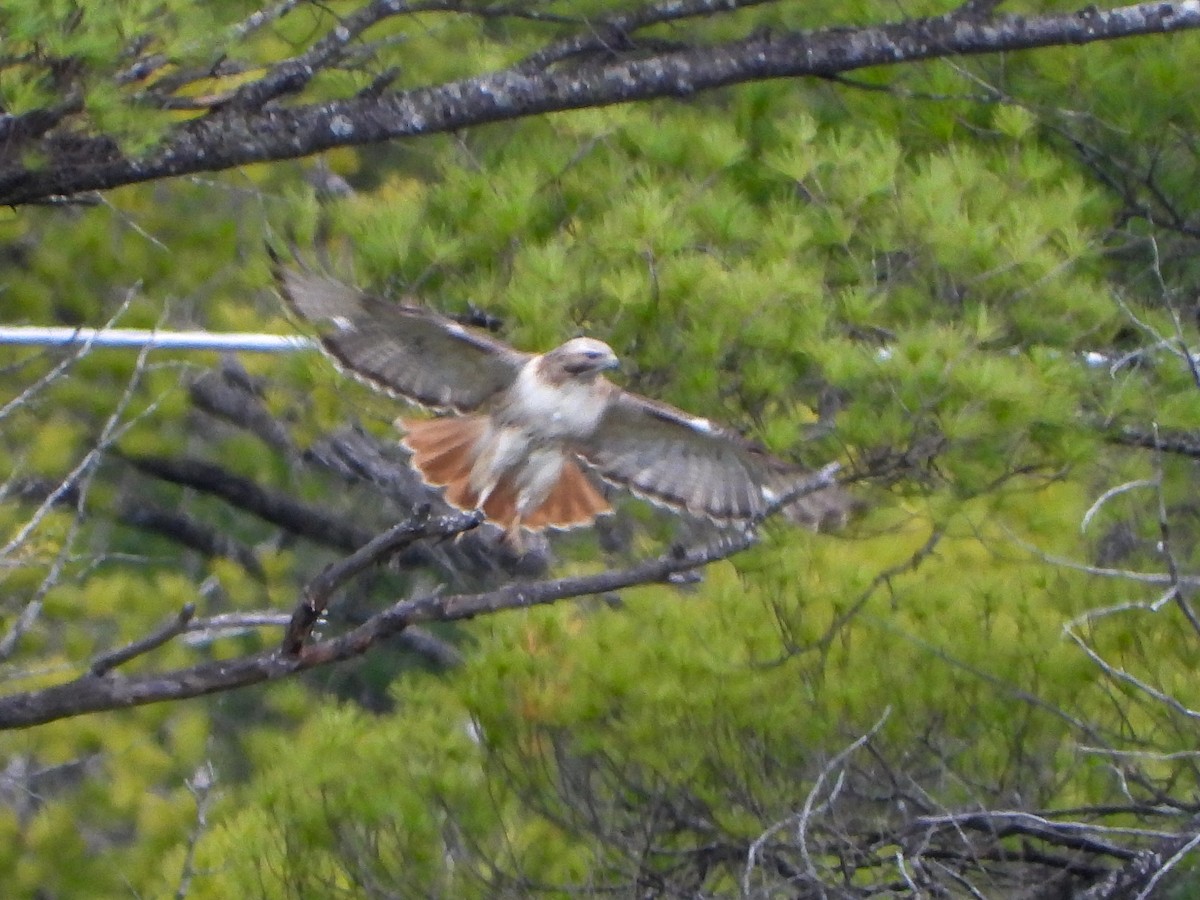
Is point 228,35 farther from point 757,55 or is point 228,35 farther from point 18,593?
point 18,593

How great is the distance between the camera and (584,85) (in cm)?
525

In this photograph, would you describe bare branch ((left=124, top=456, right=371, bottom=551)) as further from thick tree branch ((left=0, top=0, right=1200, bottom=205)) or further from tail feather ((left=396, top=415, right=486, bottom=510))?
thick tree branch ((left=0, top=0, right=1200, bottom=205))

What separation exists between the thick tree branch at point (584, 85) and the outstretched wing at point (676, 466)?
0.87 metres

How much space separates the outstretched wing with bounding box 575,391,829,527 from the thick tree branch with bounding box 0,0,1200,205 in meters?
0.87

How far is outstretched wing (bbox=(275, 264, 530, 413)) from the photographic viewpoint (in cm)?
546

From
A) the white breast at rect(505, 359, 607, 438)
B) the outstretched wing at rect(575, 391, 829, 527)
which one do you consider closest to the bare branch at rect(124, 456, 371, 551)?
the outstretched wing at rect(575, 391, 829, 527)

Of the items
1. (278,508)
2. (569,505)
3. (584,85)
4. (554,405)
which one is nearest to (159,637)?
(584,85)

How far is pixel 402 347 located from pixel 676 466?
0.88 m

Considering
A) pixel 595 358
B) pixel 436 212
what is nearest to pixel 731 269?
pixel 595 358

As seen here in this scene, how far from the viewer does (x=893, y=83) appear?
6012mm

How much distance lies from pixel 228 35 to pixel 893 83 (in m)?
2.21

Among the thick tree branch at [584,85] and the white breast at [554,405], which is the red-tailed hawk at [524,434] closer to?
the white breast at [554,405]

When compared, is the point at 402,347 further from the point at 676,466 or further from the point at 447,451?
the point at 676,466

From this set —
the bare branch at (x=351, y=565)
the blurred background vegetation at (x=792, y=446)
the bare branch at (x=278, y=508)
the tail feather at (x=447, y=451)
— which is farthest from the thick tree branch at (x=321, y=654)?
the bare branch at (x=278, y=508)
